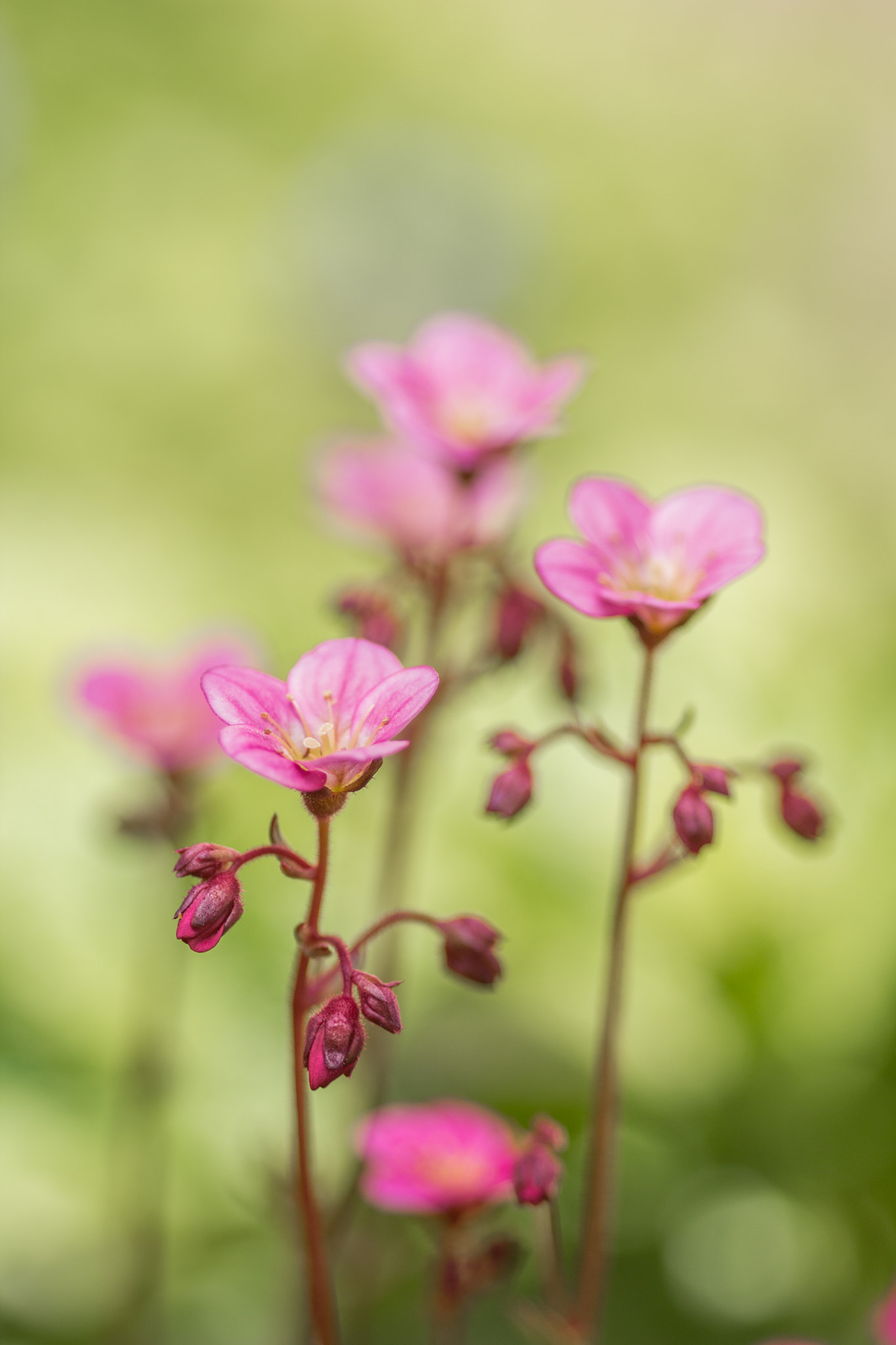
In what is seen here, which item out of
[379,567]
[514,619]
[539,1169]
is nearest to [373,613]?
[514,619]

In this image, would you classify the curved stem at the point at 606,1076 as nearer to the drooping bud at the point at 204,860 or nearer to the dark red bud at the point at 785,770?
the dark red bud at the point at 785,770

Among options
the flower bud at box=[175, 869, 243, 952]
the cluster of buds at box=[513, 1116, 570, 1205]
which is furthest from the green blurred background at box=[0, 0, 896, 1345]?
the flower bud at box=[175, 869, 243, 952]

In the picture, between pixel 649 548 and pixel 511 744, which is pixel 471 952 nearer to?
pixel 511 744

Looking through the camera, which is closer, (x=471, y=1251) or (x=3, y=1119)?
(x=471, y=1251)

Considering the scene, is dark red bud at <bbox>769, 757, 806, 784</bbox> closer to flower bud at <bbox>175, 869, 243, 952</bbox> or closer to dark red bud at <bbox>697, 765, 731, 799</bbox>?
dark red bud at <bbox>697, 765, 731, 799</bbox>

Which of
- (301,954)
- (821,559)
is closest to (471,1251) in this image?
(301,954)

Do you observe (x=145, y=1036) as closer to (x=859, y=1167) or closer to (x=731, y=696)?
(x=859, y=1167)
